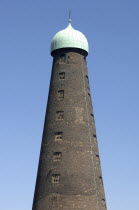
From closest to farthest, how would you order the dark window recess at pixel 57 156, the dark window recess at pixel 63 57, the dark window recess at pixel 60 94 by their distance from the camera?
the dark window recess at pixel 57 156
the dark window recess at pixel 60 94
the dark window recess at pixel 63 57

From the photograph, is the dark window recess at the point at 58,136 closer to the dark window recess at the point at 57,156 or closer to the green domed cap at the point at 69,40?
the dark window recess at the point at 57,156

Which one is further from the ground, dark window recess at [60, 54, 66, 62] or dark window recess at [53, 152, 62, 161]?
dark window recess at [60, 54, 66, 62]

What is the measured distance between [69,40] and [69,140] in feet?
30.3

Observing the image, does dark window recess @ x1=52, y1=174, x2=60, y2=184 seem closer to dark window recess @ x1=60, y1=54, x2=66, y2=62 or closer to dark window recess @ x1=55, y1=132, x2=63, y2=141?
dark window recess @ x1=55, y1=132, x2=63, y2=141

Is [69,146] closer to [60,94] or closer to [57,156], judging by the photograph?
[57,156]

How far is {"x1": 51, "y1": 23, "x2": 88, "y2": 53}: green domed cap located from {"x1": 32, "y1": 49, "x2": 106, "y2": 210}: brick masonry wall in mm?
499

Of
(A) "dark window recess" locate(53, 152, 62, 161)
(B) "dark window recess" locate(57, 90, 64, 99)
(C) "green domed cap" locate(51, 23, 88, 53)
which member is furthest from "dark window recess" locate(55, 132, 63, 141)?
(C) "green domed cap" locate(51, 23, 88, 53)

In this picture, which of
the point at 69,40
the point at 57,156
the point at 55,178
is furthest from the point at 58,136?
the point at 69,40

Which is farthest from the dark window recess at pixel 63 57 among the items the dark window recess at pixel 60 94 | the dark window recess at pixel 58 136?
the dark window recess at pixel 58 136

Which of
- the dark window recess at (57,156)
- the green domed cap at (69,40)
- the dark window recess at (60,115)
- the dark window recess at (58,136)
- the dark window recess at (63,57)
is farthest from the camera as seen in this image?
the dark window recess at (63,57)

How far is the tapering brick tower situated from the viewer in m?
36.3

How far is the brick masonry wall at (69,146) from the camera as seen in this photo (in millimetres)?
36250

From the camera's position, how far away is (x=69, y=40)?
40656 millimetres

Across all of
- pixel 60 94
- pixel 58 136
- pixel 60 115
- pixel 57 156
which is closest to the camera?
pixel 57 156
